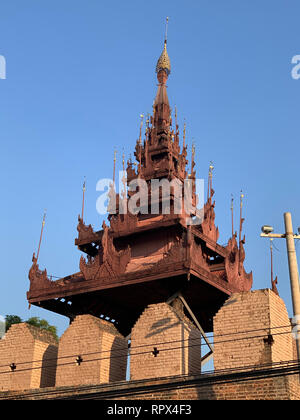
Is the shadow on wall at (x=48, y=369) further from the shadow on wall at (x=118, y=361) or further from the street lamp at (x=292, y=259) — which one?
the street lamp at (x=292, y=259)

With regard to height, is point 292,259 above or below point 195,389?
above

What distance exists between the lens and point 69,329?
90.1ft

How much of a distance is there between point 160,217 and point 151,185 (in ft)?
10.5

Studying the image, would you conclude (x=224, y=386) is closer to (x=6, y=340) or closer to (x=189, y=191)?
(x=6, y=340)

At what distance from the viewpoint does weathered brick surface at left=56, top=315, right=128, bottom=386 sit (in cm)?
2595

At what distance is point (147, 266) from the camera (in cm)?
3112

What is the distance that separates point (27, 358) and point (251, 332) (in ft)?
33.6

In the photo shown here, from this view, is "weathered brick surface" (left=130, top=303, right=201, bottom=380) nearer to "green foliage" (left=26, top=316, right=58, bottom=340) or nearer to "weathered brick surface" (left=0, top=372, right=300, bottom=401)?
"weathered brick surface" (left=0, top=372, right=300, bottom=401)

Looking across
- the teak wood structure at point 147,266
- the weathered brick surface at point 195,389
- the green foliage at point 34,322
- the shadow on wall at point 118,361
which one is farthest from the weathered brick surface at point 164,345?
the green foliage at point 34,322

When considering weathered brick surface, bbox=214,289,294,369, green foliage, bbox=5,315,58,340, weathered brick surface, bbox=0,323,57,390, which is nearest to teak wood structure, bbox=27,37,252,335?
weathered brick surface, bbox=0,323,57,390

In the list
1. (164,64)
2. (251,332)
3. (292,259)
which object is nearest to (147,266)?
(251,332)

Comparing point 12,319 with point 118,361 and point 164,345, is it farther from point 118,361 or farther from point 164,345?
point 164,345

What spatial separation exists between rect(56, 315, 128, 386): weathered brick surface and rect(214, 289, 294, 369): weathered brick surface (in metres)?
4.74
